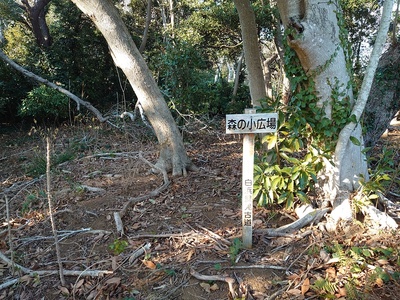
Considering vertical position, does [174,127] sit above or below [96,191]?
above

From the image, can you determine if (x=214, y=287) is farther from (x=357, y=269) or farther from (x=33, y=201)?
(x=33, y=201)

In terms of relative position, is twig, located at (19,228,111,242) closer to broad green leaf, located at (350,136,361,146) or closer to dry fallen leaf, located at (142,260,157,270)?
dry fallen leaf, located at (142,260,157,270)

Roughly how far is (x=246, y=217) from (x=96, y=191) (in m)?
2.42

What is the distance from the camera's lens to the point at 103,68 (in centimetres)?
1039

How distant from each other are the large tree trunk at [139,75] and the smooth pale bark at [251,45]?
1.33 meters

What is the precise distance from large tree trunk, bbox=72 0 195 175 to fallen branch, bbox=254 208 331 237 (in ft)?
6.19

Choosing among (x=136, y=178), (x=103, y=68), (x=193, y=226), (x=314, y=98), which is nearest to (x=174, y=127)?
(x=136, y=178)

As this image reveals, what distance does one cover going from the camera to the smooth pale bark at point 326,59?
2736 millimetres

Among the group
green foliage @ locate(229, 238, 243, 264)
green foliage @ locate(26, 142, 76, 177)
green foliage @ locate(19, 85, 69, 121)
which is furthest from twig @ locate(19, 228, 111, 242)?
green foliage @ locate(19, 85, 69, 121)

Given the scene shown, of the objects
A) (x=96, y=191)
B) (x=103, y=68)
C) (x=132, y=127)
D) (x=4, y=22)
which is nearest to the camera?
(x=96, y=191)

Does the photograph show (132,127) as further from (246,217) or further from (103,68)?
(246,217)

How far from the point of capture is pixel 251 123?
242 centimetres

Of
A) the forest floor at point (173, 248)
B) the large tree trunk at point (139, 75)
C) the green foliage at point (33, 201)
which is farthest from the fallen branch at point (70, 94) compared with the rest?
the green foliage at point (33, 201)

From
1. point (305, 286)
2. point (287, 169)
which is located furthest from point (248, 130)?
point (305, 286)
